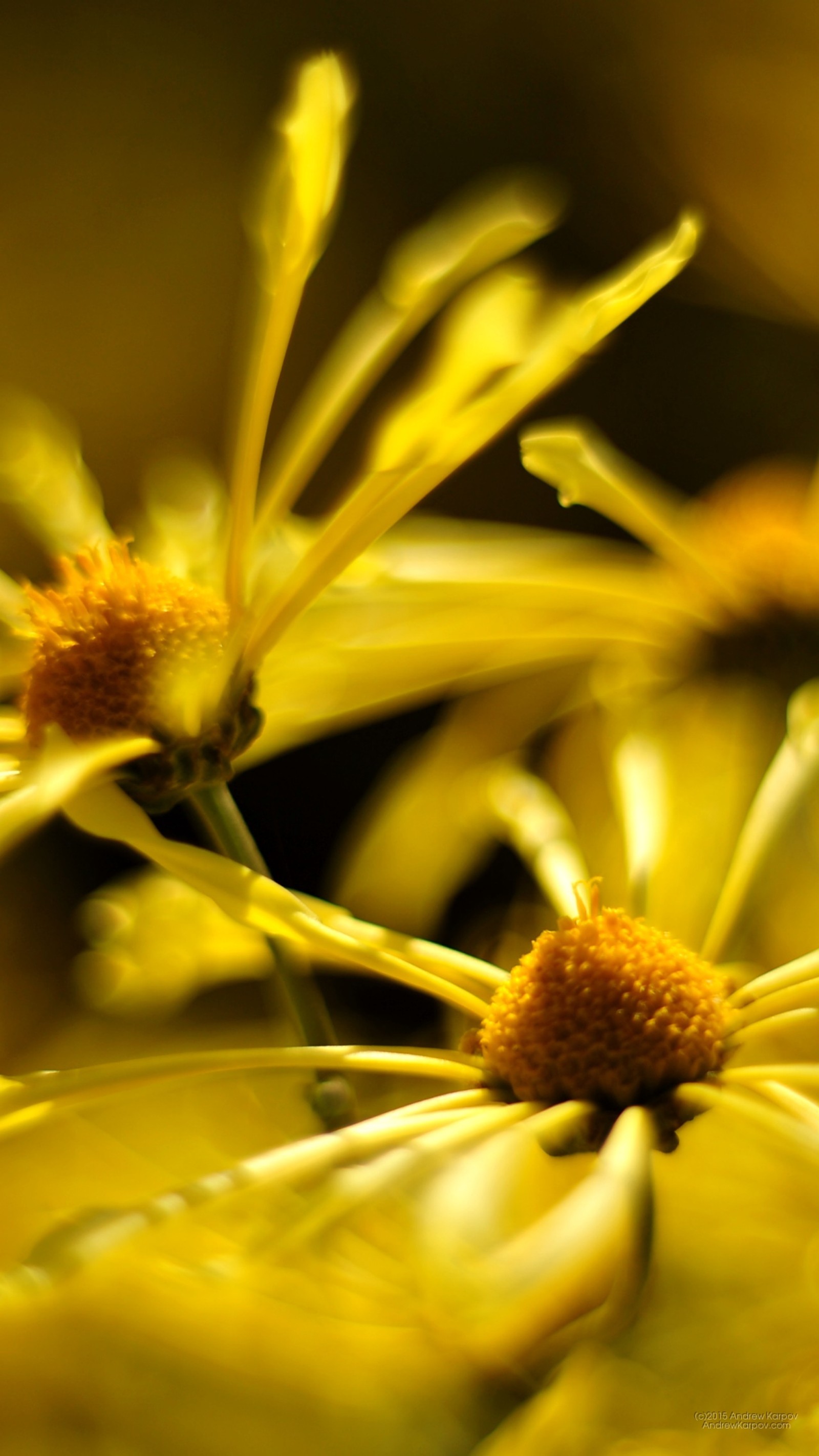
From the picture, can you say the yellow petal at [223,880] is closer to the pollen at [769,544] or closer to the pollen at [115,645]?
the pollen at [115,645]

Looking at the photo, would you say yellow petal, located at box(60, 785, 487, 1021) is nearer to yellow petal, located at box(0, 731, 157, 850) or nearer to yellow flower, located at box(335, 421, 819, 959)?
yellow petal, located at box(0, 731, 157, 850)

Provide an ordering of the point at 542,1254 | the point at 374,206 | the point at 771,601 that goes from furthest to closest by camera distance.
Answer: the point at 374,206, the point at 771,601, the point at 542,1254

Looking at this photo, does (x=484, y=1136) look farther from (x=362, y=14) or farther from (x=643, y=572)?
(x=362, y=14)

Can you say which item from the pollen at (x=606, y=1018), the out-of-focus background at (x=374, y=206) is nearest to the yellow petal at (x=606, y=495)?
the pollen at (x=606, y=1018)

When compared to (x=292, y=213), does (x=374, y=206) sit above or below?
above

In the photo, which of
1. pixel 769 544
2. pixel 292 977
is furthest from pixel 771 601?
pixel 292 977

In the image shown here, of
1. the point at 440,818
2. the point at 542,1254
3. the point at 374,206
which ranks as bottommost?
the point at 542,1254

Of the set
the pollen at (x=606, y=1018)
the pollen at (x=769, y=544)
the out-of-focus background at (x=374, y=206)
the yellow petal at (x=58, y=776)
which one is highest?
the out-of-focus background at (x=374, y=206)

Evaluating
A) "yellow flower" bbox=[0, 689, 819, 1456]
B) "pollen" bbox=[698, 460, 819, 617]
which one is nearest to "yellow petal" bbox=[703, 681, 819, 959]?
"yellow flower" bbox=[0, 689, 819, 1456]

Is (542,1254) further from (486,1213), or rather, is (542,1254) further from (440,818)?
(440,818)
